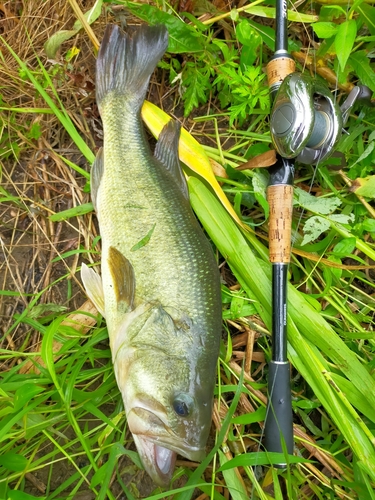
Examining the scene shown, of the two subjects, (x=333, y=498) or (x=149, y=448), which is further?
(x=333, y=498)

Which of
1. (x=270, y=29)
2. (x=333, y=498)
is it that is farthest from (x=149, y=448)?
(x=270, y=29)

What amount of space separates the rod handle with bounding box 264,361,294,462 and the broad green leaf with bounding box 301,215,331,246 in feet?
2.19

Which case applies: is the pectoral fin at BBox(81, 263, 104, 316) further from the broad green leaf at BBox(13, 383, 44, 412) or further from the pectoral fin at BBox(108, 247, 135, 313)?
the broad green leaf at BBox(13, 383, 44, 412)

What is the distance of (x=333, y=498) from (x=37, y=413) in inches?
60.2

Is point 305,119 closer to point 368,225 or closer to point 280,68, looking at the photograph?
point 280,68

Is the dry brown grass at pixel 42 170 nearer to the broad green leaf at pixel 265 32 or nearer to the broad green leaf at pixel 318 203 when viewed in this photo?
the broad green leaf at pixel 265 32

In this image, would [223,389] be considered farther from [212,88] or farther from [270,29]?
[270,29]

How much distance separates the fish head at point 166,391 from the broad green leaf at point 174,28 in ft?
4.98

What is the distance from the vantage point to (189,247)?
2.05m

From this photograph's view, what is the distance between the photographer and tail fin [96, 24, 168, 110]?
2.29 meters

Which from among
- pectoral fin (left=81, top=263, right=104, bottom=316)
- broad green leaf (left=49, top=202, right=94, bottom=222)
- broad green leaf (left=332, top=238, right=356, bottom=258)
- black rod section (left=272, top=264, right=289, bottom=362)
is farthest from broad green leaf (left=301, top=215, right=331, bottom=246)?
broad green leaf (left=49, top=202, right=94, bottom=222)

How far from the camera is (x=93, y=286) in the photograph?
2211 millimetres

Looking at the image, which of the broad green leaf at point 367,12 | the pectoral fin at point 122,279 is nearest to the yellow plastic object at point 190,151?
the pectoral fin at point 122,279

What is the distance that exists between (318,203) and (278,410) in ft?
3.63
